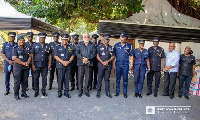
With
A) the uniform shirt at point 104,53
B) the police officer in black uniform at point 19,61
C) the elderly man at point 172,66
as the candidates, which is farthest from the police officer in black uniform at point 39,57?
the elderly man at point 172,66

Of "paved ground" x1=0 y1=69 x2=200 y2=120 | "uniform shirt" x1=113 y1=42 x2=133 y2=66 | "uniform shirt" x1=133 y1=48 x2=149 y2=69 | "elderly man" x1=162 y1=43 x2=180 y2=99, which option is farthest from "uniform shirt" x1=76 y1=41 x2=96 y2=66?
"elderly man" x1=162 y1=43 x2=180 y2=99

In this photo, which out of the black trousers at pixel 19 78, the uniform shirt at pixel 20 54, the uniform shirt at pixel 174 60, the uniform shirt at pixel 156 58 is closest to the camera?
the uniform shirt at pixel 20 54

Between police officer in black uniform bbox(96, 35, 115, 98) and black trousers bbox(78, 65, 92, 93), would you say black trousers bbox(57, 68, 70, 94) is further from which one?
police officer in black uniform bbox(96, 35, 115, 98)

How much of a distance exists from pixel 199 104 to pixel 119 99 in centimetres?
214

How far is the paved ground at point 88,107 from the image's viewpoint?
3785 mm

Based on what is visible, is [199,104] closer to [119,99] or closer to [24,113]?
[119,99]

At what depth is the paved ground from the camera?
12.4 feet

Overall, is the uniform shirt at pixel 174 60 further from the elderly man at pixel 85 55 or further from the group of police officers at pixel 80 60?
the elderly man at pixel 85 55

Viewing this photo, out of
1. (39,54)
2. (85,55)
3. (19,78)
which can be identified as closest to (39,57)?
(39,54)

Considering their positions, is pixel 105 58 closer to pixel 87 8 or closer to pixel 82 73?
pixel 82 73

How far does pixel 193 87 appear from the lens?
19.0 feet

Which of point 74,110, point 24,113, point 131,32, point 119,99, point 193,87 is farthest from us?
point 131,32

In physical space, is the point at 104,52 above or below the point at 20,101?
above

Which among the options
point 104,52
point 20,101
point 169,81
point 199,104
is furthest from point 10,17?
point 199,104
